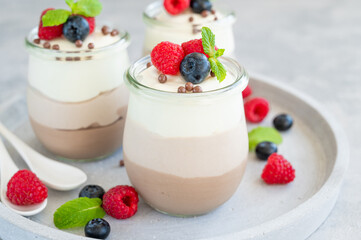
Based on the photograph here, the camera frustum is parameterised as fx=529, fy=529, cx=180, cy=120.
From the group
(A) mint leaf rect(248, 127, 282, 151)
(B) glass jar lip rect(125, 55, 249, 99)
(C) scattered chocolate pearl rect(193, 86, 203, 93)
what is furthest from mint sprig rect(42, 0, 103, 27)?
(A) mint leaf rect(248, 127, 282, 151)

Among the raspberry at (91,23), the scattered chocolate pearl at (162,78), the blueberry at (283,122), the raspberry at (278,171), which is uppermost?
the scattered chocolate pearl at (162,78)

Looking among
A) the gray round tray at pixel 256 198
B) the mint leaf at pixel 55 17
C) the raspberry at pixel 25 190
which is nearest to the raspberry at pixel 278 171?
the gray round tray at pixel 256 198

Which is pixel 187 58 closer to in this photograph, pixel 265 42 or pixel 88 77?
pixel 88 77

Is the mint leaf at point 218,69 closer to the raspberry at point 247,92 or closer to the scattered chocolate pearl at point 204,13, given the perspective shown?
the scattered chocolate pearl at point 204,13

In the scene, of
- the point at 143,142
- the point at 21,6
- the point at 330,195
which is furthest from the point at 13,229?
the point at 21,6

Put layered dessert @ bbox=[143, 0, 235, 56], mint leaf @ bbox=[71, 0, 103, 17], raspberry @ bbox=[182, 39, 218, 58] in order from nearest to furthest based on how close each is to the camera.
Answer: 1. raspberry @ bbox=[182, 39, 218, 58]
2. mint leaf @ bbox=[71, 0, 103, 17]
3. layered dessert @ bbox=[143, 0, 235, 56]

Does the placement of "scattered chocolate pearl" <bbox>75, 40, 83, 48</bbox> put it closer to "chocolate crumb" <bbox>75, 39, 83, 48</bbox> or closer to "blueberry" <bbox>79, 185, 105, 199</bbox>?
"chocolate crumb" <bbox>75, 39, 83, 48</bbox>
